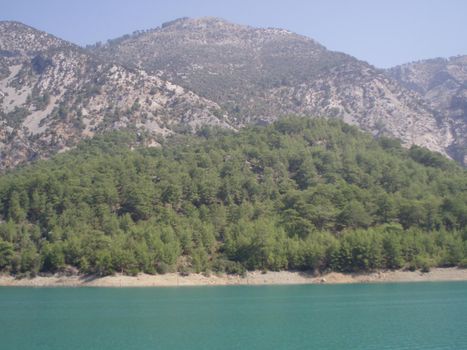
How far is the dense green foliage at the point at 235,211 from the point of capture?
3900 inches

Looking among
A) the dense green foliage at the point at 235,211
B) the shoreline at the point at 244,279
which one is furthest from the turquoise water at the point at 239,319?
the dense green foliage at the point at 235,211

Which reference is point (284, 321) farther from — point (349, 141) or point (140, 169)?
point (349, 141)

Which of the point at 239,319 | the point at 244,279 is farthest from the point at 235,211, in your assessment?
the point at 239,319

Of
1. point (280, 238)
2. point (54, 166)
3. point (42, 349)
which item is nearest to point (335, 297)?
A: point (280, 238)

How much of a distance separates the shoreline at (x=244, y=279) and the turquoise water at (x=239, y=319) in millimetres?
9988

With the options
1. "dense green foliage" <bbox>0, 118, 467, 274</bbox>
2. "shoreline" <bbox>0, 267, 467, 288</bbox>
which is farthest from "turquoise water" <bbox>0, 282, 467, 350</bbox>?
"dense green foliage" <bbox>0, 118, 467, 274</bbox>

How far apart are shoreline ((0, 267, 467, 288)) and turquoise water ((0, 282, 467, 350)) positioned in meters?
9.99

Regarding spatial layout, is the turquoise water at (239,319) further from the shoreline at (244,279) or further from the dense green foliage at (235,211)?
the dense green foliage at (235,211)

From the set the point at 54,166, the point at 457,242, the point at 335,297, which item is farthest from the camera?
the point at 54,166

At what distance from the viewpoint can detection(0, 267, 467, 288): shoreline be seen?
95.8m

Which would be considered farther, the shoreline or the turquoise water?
the shoreline

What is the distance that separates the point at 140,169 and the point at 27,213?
88.5ft

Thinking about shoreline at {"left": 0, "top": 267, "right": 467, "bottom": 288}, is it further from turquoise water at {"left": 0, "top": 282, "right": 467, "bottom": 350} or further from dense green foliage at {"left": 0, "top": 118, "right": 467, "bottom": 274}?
turquoise water at {"left": 0, "top": 282, "right": 467, "bottom": 350}

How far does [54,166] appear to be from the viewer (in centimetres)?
14225
